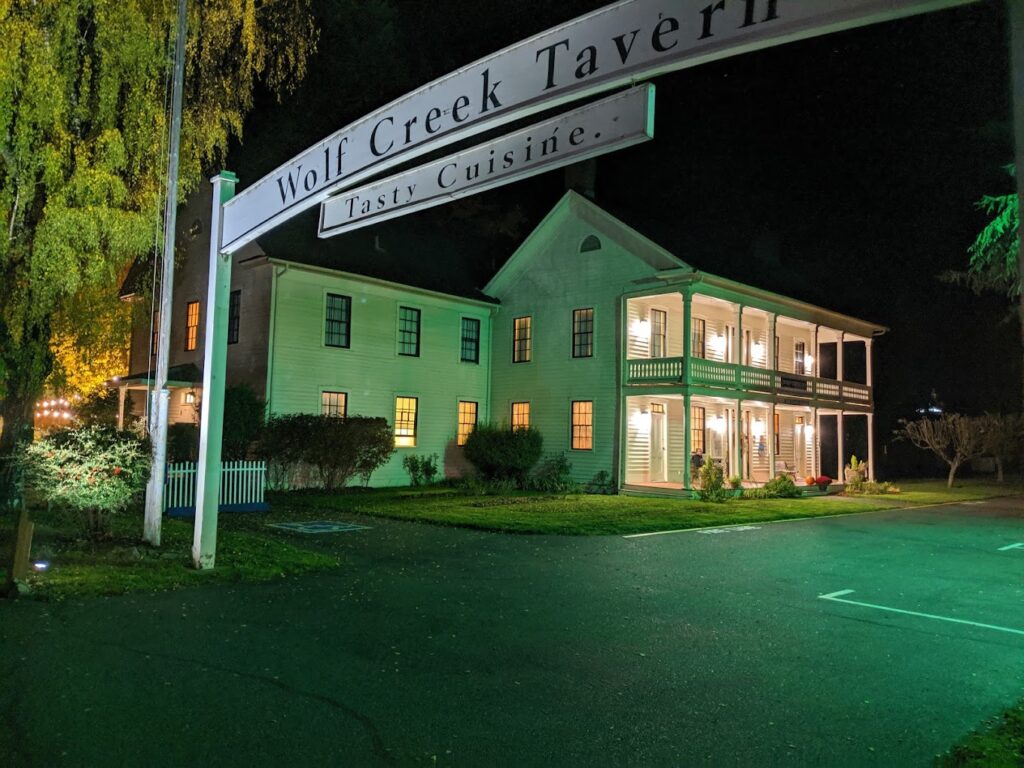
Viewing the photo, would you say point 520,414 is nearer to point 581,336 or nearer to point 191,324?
point 581,336

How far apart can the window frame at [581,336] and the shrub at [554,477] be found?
3382mm

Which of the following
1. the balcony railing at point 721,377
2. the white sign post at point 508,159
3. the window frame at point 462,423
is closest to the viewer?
the white sign post at point 508,159

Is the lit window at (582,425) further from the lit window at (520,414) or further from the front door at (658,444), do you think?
the front door at (658,444)

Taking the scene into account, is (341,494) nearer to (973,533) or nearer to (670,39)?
(973,533)

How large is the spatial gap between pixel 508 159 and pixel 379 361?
57.1 feet

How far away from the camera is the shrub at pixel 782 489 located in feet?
75.6

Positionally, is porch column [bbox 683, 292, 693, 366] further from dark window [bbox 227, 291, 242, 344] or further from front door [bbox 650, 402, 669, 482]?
dark window [bbox 227, 291, 242, 344]

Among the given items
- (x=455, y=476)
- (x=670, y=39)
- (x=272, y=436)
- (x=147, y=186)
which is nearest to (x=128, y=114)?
(x=147, y=186)

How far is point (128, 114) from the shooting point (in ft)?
45.6

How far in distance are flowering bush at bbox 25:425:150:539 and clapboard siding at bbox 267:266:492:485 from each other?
9875 millimetres

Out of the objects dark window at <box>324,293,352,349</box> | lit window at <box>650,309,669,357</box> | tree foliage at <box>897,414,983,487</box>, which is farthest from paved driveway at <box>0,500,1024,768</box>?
tree foliage at <box>897,414,983,487</box>

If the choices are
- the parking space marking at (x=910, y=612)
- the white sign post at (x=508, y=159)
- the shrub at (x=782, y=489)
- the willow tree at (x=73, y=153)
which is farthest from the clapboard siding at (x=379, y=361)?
the parking space marking at (x=910, y=612)

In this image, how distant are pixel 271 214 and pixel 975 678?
831 centimetres

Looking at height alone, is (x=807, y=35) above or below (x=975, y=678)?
above
